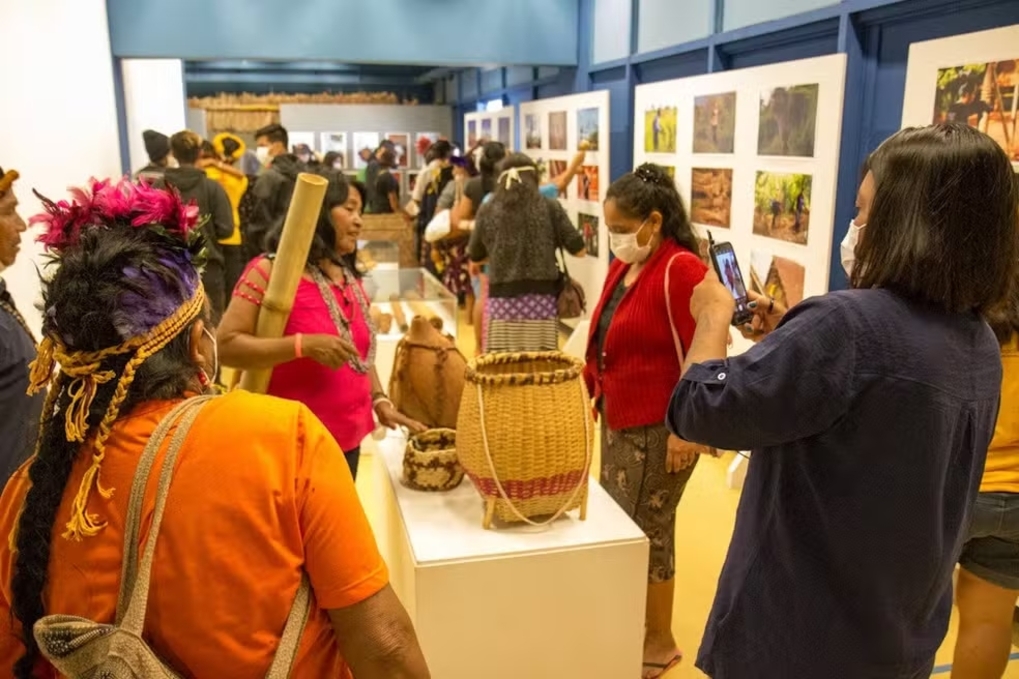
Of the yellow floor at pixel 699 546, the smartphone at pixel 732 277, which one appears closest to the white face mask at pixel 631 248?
the smartphone at pixel 732 277

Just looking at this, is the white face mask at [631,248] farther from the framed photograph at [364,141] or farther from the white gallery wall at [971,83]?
the framed photograph at [364,141]

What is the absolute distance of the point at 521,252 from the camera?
433 centimetres

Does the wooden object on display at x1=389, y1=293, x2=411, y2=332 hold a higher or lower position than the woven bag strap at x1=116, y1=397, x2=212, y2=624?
lower

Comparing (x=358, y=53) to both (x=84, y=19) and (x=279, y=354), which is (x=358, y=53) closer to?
(x=84, y=19)

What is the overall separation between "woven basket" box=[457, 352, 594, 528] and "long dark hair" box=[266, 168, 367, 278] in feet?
1.98

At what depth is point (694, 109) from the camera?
4.74 meters

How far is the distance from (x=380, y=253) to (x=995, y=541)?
15.5 ft

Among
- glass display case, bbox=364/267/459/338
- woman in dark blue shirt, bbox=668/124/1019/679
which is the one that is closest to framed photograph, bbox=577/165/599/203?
glass display case, bbox=364/267/459/338

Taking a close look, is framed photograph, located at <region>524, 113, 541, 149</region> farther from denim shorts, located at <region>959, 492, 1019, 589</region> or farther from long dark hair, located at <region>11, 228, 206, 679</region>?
long dark hair, located at <region>11, 228, 206, 679</region>

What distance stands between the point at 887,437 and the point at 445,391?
152 centimetres

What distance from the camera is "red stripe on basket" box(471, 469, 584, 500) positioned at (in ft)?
6.70

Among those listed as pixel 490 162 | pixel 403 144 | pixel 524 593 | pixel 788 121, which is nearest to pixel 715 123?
pixel 788 121

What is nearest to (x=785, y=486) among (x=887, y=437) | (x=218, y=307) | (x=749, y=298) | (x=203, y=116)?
(x=887, y=437)

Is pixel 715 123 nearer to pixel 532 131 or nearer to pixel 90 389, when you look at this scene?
pixel 532 131
